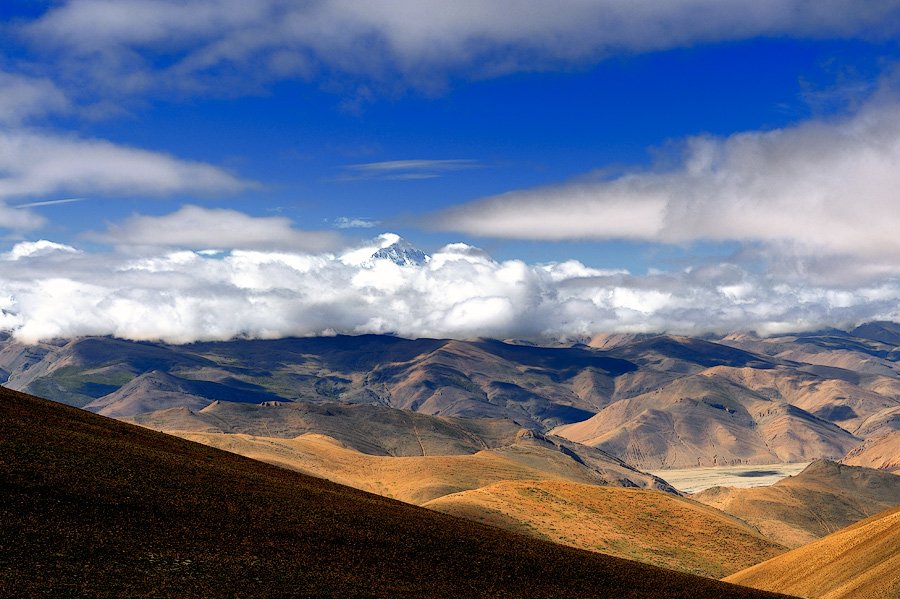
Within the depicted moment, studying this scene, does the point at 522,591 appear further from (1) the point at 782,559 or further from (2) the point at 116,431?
(1) the point at 782,559

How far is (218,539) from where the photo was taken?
132ft

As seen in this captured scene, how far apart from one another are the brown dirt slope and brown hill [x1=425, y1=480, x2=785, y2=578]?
2892cm

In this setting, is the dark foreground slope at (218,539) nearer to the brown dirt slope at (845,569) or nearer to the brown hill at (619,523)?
the brown dirt slope at (845,569)

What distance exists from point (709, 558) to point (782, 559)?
107 feet

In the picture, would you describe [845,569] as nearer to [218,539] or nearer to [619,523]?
[218,539]

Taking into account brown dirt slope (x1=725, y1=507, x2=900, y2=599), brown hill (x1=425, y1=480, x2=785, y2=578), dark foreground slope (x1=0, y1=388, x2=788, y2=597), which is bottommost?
brown hill (x1=425, y1=480, x2=785, y2=578)

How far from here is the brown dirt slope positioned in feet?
178

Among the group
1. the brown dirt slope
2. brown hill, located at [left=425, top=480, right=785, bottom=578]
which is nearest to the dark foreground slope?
the brown dirt slope

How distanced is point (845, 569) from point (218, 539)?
164 feet

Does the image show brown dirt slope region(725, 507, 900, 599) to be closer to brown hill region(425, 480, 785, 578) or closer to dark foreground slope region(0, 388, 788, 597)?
dark foreground slope region(0, 388, 788, 597)

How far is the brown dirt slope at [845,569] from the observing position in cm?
5431

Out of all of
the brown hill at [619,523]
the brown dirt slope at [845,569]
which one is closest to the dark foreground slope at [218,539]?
the brown dirt slope at [845,569]

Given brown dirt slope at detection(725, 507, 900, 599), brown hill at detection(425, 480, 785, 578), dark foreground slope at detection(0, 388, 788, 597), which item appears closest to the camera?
dark foreground slope at detection(0, 388, 788, 597)

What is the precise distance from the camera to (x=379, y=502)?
61.2 meters
